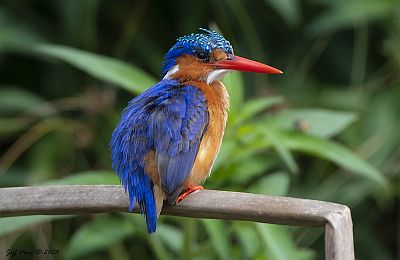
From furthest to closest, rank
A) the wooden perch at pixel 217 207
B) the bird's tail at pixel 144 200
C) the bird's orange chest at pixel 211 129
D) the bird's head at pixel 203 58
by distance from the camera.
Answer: the bird's head at pixel 203 58
the bird's orange chest at pixel 211 129
the bird's tail at pixel 144 200
the wooden perch at pixel 217 207

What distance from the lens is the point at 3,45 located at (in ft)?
14.9

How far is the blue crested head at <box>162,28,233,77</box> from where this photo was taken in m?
3.32

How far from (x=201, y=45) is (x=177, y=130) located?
504 mm

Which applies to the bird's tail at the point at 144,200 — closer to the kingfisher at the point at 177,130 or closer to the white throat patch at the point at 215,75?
the kingfisher at the point at 177,130

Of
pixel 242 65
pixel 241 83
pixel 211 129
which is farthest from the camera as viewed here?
pixel 241 83

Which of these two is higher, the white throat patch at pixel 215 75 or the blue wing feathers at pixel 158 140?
the white throat patch at pixel 215 75

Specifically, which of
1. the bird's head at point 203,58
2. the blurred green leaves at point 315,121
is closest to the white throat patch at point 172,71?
the bird's head at point 203,58

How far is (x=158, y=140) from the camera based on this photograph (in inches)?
114

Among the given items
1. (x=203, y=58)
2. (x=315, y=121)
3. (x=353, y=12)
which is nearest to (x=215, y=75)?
(x=203, y=58)

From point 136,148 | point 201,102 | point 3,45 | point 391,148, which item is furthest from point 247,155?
point 3,45

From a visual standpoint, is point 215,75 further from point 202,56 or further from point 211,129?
point 211,129

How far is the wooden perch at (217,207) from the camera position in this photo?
2258 millimetres

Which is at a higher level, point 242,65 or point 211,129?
point 242,65

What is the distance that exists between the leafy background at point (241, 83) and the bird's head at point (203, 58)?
1.75ft
